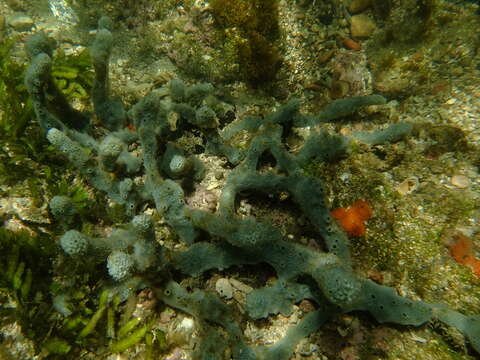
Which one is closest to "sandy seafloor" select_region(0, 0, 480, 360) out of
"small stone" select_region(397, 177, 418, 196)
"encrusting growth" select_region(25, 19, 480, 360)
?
"small stone" select_region(397, 177, 418, 196)

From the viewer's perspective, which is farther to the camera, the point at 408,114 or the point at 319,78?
the point at 319,78

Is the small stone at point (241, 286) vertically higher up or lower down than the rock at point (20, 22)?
lower down

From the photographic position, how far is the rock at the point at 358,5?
230 inches

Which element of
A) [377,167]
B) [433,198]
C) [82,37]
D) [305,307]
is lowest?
[305,307]

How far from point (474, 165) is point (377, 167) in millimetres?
1191

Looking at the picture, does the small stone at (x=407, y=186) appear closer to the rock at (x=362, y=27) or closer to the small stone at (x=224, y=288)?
the small stone at (x=224, y=288)

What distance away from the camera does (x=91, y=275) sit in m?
2.83

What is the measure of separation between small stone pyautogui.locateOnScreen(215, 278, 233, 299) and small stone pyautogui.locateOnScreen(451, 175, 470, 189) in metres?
2.93

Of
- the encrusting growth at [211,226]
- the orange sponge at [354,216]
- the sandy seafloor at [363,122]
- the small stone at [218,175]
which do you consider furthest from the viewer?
the small stone at [218,175]

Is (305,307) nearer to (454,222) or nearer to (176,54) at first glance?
(454,222)

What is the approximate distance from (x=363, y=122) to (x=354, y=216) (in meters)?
1.92

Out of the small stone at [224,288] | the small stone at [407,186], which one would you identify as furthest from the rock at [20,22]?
the small stone at [407,186]

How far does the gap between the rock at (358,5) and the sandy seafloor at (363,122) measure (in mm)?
71

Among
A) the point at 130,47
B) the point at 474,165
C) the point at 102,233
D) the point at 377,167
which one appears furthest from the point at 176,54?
the point at 474,165
